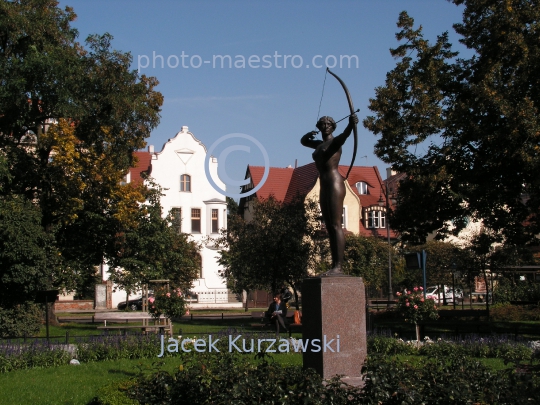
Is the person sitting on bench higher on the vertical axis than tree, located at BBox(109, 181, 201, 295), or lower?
lower

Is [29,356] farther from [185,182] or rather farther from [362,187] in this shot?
[362,187]

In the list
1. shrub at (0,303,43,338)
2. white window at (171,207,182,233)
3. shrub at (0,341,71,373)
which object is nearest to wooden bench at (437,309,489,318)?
white window at (171,207,182,233)

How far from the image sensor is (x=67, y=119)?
995 inches

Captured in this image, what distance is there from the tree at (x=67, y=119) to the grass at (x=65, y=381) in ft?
37.1

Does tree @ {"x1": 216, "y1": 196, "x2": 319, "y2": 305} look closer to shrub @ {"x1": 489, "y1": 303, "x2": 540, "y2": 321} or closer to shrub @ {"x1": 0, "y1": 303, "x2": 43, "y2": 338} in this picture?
shrub @ {"x1": 489, "y1": 303, "x2": 540, "y2": 321}

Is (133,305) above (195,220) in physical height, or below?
below

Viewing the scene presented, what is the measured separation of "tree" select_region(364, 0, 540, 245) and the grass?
29.1ft

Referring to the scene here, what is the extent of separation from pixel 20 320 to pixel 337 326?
51.1 feet

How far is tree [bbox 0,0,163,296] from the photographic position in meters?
22.0

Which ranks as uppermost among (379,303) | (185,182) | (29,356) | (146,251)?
(185,182)

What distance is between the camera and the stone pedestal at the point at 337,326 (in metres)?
8.52

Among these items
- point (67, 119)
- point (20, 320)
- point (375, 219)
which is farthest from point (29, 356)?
point (375, 219)

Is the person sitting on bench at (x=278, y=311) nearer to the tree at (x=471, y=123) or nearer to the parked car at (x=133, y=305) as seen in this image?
the tree at (x=471, y=123)

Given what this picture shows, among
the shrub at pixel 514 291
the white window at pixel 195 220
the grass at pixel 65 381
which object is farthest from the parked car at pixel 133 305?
the grass at pixel 65 381
